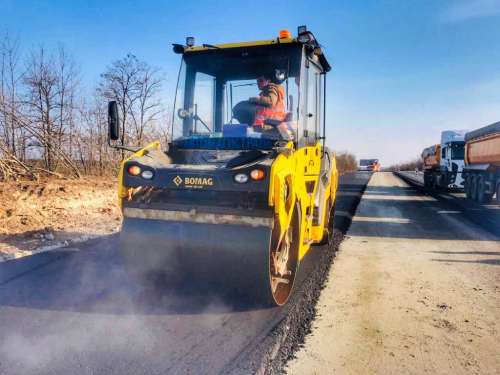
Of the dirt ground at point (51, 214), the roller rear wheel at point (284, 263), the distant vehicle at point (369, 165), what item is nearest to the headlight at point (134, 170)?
the roller rear wheel at point (284, 263)

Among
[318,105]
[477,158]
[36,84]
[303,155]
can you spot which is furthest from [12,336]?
[477,158]

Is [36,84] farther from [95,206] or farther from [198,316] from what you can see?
[198,316]

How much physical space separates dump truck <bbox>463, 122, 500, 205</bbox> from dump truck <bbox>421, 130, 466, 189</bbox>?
2.38 meters

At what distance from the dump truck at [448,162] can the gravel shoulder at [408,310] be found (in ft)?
41.3

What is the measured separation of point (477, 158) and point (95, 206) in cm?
1333

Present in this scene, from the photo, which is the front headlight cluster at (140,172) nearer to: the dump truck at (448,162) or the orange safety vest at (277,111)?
the orange safety vest at (277,111)

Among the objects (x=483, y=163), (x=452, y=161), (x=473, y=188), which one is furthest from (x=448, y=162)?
(x=483, y=163)

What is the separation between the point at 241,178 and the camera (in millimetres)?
3324

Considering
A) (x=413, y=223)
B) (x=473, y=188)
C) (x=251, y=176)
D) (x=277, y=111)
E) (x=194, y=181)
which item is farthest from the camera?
(x=473, y=188)

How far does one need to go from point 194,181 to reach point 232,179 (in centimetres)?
35

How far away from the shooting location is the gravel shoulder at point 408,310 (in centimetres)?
280

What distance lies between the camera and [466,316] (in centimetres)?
363

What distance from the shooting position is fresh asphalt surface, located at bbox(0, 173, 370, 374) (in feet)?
8.70

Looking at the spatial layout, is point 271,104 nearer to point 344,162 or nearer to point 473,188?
point 473,188
